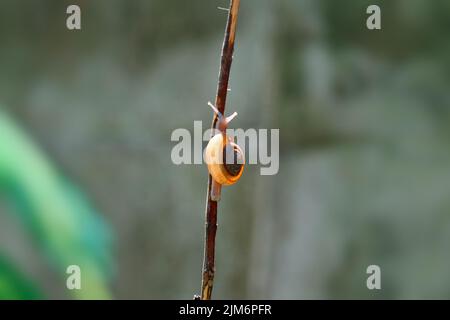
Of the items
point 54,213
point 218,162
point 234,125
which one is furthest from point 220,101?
point 54,213

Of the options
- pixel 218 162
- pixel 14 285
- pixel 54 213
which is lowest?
pixel 14 285

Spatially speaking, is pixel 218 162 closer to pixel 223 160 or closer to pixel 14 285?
pixel 223 160

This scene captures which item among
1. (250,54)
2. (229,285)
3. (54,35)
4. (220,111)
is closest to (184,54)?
(250,54)

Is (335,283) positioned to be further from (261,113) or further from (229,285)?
(261,113)

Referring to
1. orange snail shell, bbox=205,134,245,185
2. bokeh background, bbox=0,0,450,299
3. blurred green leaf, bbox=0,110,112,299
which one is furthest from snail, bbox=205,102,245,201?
blurred green leaf, bbox=0,110,112,299

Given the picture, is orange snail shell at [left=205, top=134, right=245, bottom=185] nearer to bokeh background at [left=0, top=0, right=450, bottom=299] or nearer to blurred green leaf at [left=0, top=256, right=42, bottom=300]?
bokeh background at [left=0, top=0, right=450, bottom=299]
